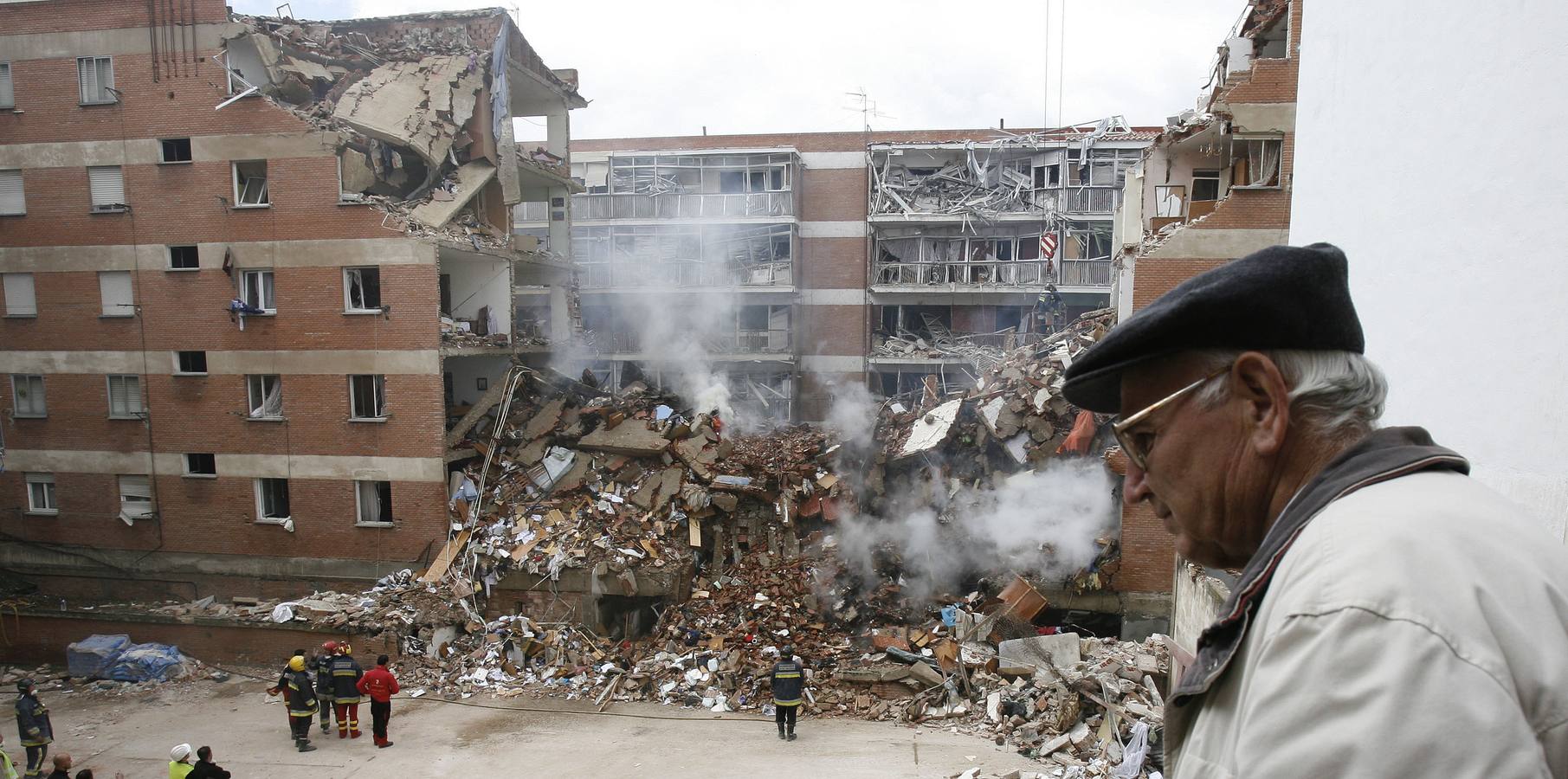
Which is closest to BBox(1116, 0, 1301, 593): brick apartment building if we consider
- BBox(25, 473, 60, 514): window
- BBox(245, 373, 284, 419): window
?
BBox(245, 373, 284, 419): window

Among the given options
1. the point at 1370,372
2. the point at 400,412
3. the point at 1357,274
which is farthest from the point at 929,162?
the point at 1370,372

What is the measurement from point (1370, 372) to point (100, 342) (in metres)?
24.3

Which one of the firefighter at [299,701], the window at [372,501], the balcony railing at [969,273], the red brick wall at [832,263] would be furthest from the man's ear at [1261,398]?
the red brick wall at [832,263]

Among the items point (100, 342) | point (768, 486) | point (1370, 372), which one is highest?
point (1370, 372)

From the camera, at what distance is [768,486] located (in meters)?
17.6

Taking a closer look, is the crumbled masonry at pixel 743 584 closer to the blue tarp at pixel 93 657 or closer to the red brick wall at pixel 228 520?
the red brick wall at pixel 228 520

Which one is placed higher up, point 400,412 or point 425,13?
point 425,13

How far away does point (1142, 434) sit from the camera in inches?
61.4

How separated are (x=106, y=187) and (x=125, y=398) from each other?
505 cm

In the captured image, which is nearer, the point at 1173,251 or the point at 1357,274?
the point at 1357,274

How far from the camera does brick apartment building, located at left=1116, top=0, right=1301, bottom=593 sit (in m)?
14.0

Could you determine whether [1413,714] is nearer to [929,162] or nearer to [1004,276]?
[1004,276]

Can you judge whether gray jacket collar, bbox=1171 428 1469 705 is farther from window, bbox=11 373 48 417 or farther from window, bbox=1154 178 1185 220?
window, bbox=11 373 48 417

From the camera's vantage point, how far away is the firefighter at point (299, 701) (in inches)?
444
